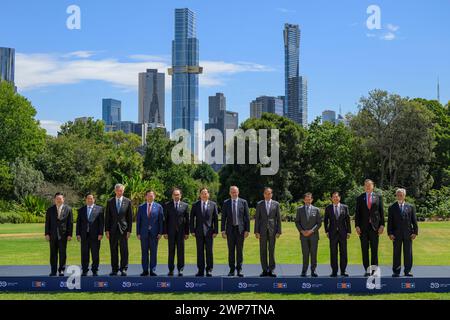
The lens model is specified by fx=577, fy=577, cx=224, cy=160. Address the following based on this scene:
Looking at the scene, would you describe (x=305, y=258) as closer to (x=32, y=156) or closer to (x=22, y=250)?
(x=22, y=250)

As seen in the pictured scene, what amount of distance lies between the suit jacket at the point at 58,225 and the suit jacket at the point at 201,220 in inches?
101

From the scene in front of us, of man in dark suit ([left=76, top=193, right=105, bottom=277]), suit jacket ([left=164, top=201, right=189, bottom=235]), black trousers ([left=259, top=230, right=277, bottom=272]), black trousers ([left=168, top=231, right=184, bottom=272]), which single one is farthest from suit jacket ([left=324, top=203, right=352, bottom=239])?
man in dark suit ([left=76, top=193, right=105, bottom=277])

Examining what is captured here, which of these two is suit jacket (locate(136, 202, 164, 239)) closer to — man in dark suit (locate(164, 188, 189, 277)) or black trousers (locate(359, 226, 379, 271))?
man in dark suit (locate(164, 188, 189, 277))

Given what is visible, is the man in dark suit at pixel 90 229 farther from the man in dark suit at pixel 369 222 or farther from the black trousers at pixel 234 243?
the man in dark suit at pixel 369 222

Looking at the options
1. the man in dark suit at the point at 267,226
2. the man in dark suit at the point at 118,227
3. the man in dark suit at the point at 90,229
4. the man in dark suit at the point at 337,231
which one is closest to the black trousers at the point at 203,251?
the man in dark suit at the point at 267,226

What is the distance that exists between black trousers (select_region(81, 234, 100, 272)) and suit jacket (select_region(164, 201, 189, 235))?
1.49m

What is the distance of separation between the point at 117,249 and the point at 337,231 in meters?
4.57

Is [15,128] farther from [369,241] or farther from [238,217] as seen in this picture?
[369,241]

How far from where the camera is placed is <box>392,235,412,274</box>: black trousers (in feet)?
38.0

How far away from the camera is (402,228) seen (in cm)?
1179

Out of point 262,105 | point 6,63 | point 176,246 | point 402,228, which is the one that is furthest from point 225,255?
point 262,105
